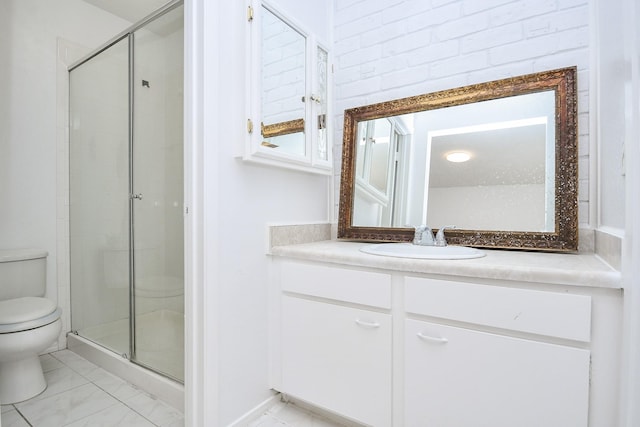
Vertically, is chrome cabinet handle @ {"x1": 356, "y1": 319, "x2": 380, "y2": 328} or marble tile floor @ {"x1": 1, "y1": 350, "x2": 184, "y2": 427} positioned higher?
chrome cabinet handle @ {"x1": 356, "y1": 319, "x2": 380, "y2": 328}

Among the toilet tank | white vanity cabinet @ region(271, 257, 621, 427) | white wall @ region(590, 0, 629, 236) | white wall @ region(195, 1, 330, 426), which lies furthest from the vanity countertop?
the toilet tank

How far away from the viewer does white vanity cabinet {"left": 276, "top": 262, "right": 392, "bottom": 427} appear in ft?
3.89

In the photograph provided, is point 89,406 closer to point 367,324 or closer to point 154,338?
point 154,338

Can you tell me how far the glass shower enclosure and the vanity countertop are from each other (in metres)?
1.01

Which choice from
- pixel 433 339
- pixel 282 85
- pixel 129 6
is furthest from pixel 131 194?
pixel 433 339

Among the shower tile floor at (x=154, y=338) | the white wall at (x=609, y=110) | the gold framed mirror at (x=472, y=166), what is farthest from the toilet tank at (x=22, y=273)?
the white wall at (x=609, y=110)

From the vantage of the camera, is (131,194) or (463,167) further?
(131,194)

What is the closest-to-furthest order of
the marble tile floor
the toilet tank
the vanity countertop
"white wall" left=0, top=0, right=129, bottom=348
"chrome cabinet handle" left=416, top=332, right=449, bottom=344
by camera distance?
1. the vanity countertop
2. "chrome cabinet handle" left=416, top=332, right=449, bottom=344
3. the marble tile floor
4. the toilet tank
5. "white wall" left=0, top=0, right=129, bottom=348

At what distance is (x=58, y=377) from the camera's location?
1783 millimetres

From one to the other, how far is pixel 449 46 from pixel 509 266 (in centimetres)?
114

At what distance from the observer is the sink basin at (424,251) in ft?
3.87

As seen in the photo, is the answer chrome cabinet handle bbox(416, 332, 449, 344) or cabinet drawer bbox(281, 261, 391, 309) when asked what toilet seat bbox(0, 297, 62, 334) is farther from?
chrome cabinet handle bbox(416, 332, 449, 344)

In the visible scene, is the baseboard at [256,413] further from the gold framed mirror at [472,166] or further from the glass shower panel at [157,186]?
the gold framed mirror at [472,166]

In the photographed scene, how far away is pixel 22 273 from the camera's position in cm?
188
